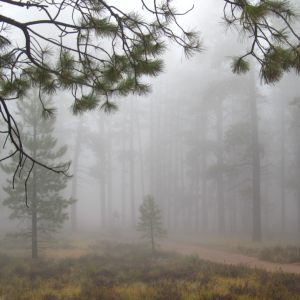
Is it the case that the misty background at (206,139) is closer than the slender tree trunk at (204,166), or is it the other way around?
the misty background at (206,139)

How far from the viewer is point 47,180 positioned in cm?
1148

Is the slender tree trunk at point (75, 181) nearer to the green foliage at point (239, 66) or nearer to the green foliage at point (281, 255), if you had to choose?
the green foliage at point (281, 255)

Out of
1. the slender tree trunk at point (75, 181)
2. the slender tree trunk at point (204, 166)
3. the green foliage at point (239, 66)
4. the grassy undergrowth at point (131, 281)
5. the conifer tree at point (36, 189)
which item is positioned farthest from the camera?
the slender tree trunk at point (204, 166)

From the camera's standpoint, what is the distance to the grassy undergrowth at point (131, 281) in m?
5.52

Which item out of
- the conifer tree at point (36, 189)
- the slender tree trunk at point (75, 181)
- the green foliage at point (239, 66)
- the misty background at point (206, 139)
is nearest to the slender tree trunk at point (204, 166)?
the misty background at point (206, 139)

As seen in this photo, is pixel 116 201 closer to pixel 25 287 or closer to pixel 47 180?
pixel 47 180

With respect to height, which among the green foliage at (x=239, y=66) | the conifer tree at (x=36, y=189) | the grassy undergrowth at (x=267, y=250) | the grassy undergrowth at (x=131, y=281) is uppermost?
the green foliage at (x=239, y=66)

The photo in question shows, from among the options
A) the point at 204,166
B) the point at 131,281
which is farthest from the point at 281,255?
the point at 204,166

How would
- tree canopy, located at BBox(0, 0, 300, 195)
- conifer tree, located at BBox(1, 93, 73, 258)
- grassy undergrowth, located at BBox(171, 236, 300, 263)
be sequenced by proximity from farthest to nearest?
conifer tree, located at BBox(1, 93, 73, 258), grassy undergrowth, located at BBox(171, 236, 300, 263), tree canopy, located at BBox(0, 0, 300, 195)

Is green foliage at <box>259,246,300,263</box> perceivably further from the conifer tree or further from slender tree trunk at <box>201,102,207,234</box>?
slender tree trunk at <box>201,102,207,234</box>

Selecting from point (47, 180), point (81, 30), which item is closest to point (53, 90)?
point (81, 30)

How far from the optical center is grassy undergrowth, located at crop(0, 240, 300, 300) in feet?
18.1

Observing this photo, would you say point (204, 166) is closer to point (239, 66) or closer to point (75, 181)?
point (75, 181)

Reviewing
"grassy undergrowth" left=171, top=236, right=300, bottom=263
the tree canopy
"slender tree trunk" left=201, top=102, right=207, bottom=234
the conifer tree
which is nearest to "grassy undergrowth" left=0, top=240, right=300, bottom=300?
the conifer tree
